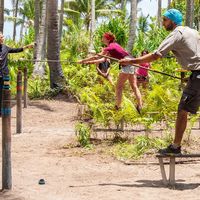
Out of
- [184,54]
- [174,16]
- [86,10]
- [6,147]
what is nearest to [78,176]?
[6,147]

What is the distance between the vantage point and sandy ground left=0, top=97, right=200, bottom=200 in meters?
5.64

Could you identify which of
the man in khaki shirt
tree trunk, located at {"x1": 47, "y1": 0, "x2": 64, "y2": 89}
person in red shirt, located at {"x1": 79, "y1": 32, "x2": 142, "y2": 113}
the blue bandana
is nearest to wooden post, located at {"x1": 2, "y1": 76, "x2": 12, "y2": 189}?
the man in khaki shirt

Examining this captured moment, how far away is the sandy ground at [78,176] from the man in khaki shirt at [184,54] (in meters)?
0.56

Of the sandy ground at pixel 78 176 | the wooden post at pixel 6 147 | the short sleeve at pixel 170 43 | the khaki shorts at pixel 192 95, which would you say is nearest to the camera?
the sandy ground at pixel 78 176

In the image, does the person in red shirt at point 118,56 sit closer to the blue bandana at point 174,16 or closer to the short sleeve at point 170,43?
the blue bandana at point 174,16

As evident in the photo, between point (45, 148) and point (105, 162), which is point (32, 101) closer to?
point (45, 148)

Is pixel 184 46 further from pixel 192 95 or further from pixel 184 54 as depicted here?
pixel 192 95

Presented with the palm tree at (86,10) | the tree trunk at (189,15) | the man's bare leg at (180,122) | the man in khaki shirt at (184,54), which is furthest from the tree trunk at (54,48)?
the palm tree at (86,10)

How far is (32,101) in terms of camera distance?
1503 centimetres

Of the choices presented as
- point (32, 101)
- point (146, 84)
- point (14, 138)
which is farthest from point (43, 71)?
point (14, 138)

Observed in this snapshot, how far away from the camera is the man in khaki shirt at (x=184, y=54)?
597 cm

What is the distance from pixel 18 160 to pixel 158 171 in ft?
6.77

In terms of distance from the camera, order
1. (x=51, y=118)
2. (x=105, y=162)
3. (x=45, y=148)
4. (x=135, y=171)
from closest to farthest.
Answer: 1. (x=135, y=171)
2. (x=105, y=162)
3. (x=45, y=148)
4. (x=51, y=118)

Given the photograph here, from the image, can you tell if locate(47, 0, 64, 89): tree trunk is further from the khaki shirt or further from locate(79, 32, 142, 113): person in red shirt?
the khaki shirt
